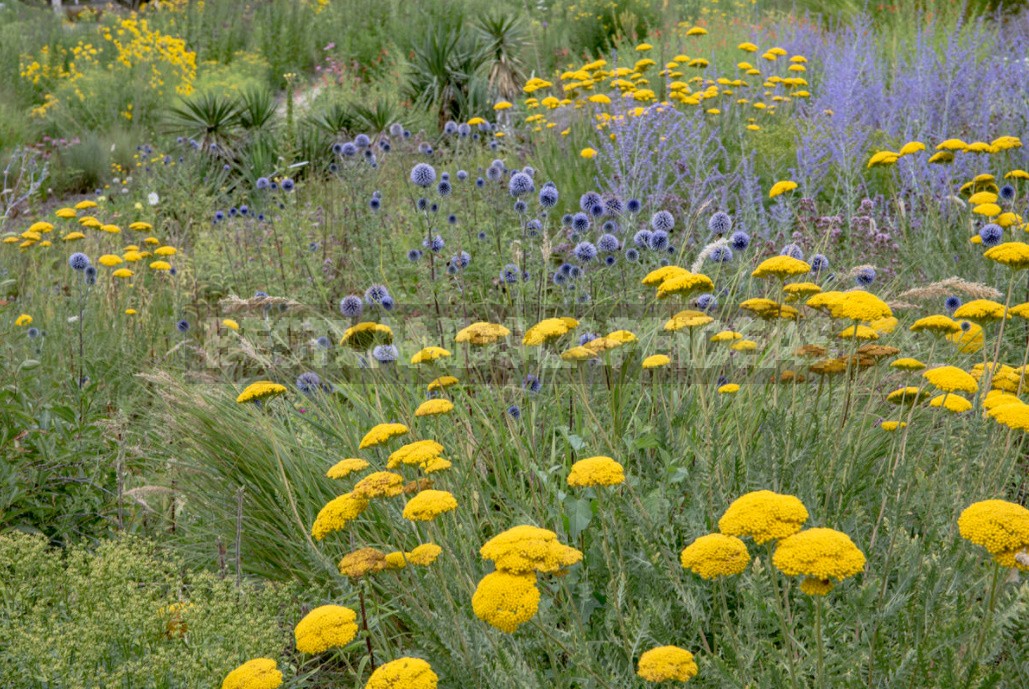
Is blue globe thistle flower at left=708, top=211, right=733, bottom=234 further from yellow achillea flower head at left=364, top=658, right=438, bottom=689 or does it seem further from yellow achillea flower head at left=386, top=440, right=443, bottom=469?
yellow achillea flower head at left=364, top=658, right=438, bottom=689

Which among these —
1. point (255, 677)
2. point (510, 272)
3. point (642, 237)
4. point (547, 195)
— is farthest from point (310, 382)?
point (255, 677)

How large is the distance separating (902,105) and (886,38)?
345 cm

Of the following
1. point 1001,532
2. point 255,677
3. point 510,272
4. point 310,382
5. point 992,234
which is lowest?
point 310,382

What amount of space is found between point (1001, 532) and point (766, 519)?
0.40 metres

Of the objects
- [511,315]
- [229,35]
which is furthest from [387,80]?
[511,315]

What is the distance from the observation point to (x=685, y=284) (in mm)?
2443

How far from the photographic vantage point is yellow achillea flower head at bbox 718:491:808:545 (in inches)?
58.6

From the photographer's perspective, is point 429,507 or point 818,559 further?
point 429,507

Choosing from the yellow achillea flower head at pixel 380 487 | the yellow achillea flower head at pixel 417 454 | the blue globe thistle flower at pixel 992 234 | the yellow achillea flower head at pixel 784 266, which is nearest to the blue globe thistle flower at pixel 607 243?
the blue globe thistle flower at pixel 992 234

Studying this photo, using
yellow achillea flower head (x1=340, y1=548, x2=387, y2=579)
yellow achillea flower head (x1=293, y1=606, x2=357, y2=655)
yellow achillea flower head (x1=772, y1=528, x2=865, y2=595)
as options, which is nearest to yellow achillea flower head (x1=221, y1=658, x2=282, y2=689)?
yellow achillea flower head (x1=293, y1=606, x2=357, y2=655)

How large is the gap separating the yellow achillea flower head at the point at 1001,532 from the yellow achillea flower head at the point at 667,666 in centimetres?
52

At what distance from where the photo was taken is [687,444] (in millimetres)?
2867

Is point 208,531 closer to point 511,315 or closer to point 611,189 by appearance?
point 511,315

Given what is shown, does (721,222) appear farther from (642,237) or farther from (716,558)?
(716,558)
